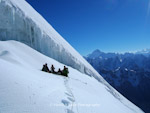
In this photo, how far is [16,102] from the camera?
3.15m

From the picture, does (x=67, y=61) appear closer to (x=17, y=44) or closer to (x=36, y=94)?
(x=17, y=44)

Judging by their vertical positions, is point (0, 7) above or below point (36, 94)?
above

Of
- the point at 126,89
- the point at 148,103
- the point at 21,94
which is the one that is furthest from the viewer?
the point at 126,89

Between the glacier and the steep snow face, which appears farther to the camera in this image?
the steep snow face

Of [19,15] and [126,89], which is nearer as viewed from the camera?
[19,15]

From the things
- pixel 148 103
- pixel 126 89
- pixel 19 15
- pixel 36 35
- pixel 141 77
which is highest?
pixel 19 15

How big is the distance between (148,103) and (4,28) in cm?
13762

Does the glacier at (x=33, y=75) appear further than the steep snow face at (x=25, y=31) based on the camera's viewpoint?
No

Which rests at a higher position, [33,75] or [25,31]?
[25,31]

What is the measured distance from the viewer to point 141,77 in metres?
165

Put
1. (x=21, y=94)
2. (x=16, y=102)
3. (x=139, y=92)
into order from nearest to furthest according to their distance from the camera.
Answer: (x=16, y=102) < (x=21, y=94) < (x=139, y=92)

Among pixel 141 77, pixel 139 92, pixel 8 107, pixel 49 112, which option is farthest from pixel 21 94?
pixel 141 77

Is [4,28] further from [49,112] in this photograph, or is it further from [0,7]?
[49,112]

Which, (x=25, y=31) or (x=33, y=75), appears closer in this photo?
(x=33, y=75)
